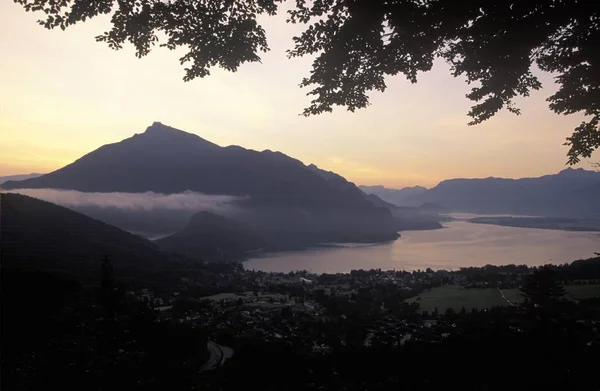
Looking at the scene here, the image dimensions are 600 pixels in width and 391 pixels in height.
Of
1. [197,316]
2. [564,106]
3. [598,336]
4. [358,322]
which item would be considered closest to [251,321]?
[197,316]

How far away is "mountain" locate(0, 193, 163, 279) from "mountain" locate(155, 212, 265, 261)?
42.2 m

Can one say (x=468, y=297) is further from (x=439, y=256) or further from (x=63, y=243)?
(x=439, y=256)

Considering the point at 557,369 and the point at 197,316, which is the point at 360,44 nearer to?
the point at 557,369

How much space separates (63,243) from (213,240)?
83.9 m

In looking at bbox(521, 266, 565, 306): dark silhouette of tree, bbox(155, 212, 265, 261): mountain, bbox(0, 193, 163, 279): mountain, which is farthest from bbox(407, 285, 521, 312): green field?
bbox(155, 212, 265, 261): mountain

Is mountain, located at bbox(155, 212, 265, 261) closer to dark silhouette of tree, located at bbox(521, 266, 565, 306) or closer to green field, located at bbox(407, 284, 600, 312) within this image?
green field, located at bbox(407, 284, 600, 312)

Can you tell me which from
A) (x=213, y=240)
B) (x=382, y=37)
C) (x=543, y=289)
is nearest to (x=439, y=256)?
(x=213, y=240)

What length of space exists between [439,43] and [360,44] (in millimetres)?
1207

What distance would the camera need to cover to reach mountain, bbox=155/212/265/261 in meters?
143

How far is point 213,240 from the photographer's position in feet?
510

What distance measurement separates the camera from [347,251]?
14075cm

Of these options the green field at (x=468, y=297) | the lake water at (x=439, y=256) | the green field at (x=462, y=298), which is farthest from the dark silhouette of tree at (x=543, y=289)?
the lake water at (x=439, y=256)

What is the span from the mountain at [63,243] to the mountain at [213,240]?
139 ft

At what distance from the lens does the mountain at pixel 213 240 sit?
143 m
